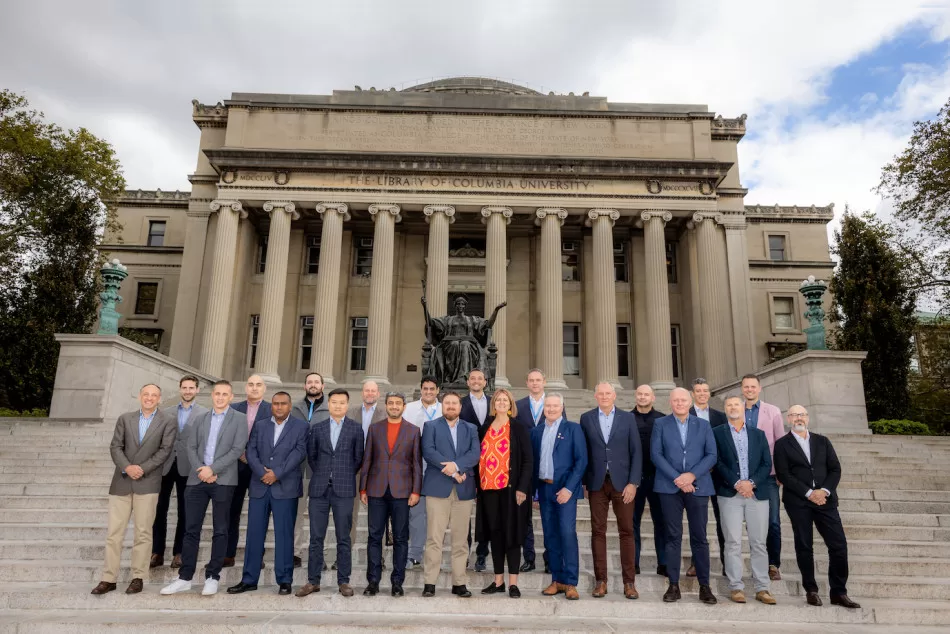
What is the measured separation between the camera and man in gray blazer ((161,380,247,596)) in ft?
22.6

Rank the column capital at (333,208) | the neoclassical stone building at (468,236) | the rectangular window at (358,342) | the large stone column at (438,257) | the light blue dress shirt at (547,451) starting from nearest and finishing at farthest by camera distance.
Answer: the light blue dress shirt at (547,451)
the large stone column at (438,257)
the neoclassical stone building at (468,236)
the column capital at (333,208)
the rectangular window at (358,342)

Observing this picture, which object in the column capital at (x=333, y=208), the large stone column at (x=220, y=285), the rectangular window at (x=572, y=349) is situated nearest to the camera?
the large stone column at (x=220, y=285)

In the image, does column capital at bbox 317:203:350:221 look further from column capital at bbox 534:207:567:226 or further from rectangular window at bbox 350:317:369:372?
column capital at bbox 534:207:567:226

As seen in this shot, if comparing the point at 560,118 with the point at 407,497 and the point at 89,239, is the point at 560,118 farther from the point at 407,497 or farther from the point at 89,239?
the point at 407,497

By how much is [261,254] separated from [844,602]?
28.5 metres

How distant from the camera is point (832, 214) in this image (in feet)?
118

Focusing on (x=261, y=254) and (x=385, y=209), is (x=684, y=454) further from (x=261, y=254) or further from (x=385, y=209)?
(x=261, y=254)

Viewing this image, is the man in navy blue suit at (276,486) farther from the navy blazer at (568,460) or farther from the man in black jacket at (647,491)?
the man in black jacket at (647,491)

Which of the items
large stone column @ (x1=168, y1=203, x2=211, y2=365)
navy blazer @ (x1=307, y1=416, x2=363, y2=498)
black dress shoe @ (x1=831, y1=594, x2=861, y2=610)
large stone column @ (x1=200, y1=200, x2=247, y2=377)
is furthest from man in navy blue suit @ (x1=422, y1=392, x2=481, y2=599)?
large stone column @ (x1=168, y1=203, x2=211, y2=365)

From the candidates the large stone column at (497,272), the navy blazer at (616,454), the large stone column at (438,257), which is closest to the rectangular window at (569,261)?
the large stone column at (497,272)

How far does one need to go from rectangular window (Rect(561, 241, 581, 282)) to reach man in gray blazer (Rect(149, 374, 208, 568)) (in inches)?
953

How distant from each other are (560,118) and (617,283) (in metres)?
8.21

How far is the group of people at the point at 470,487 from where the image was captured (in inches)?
272

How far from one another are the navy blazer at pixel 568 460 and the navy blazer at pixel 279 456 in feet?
8.90
